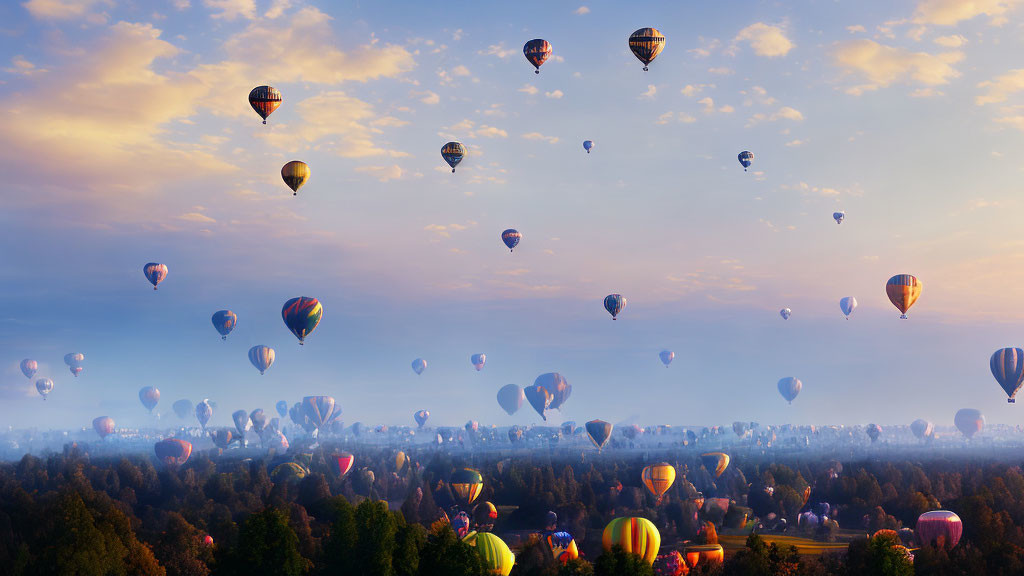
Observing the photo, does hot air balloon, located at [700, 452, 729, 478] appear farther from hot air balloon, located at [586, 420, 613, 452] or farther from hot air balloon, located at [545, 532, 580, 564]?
hot air balloon, located at [545, 532, 580, 564]

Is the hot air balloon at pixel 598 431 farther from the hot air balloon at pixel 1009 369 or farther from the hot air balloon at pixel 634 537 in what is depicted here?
the hot air balloon at pixel 634 537

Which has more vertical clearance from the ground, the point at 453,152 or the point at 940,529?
the point at 453,152

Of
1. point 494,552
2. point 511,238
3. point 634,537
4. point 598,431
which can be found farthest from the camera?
point 598,431

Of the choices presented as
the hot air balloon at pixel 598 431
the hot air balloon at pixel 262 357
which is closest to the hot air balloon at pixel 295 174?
the hot air balloon at pixel 262 357

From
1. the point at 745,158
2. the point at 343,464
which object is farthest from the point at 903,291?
the point at 343,464

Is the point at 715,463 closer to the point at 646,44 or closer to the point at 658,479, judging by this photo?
the point at 658,479

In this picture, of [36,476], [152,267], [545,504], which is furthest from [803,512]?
[36,476]

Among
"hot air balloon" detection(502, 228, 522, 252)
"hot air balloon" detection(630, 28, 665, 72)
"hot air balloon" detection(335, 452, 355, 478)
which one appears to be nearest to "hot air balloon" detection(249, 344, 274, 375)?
"hot air balloon" detection(335, 452, 355, 478)
